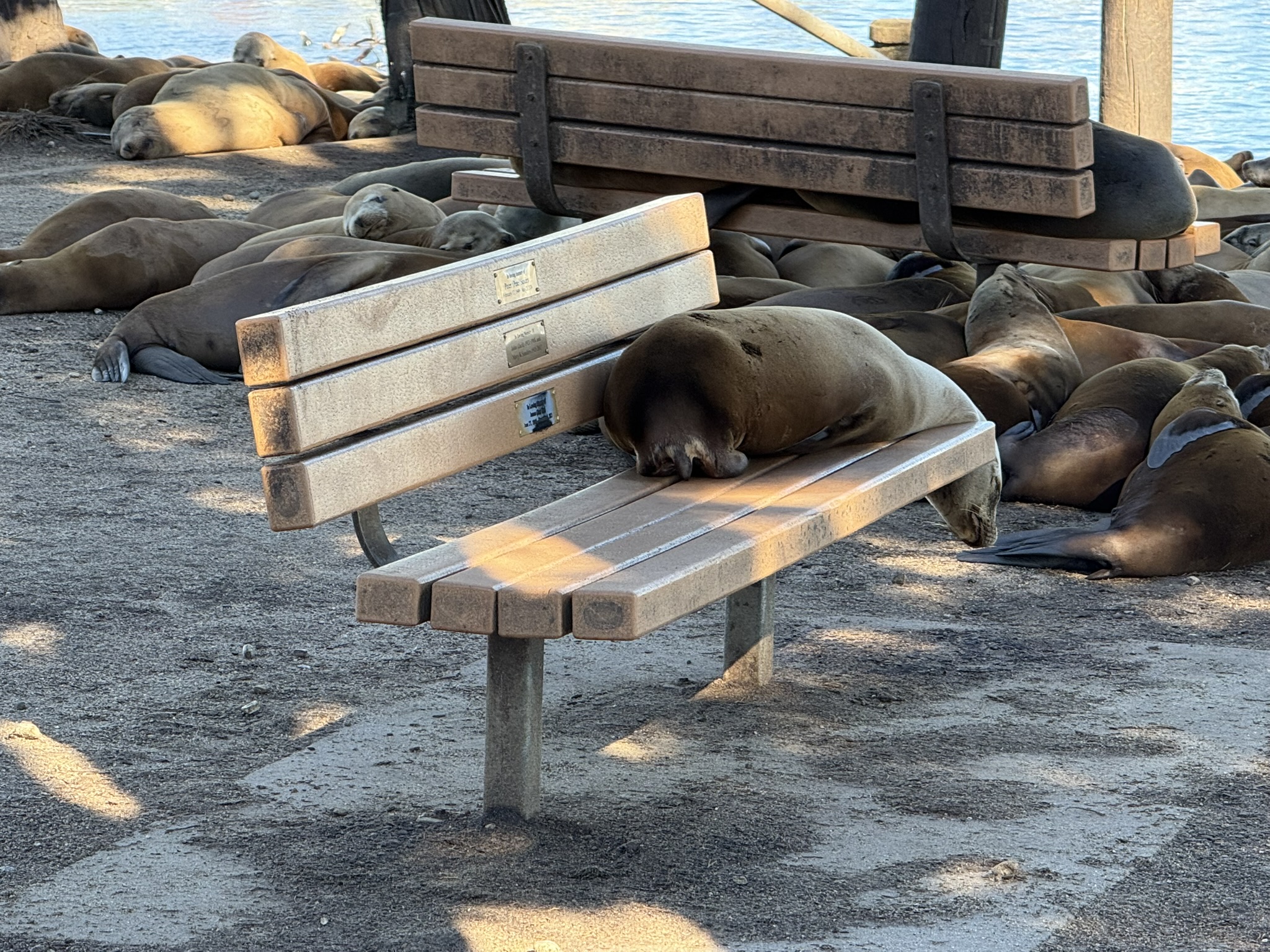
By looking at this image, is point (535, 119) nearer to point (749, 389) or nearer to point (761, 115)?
point (761, 115)

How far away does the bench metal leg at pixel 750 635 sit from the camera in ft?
12.0

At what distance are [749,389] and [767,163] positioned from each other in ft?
9.55

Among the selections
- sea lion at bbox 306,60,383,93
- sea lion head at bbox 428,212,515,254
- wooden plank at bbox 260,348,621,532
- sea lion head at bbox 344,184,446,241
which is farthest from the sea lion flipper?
sea lion at bbox 306,60,383,93

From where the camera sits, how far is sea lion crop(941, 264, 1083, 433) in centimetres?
563

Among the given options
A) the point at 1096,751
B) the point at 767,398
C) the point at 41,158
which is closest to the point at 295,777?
the point at 767,398

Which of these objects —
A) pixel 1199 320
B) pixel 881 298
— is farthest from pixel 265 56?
pixel 1199 320

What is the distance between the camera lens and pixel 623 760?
10.8ft

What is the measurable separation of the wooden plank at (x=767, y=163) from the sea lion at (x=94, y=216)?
6.48 feet


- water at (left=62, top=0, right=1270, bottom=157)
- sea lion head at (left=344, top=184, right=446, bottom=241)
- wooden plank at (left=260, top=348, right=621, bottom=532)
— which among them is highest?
wooden plank at (left=260, top=348, right=621, bottom=532)

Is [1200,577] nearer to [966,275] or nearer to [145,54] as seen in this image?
[966,275]

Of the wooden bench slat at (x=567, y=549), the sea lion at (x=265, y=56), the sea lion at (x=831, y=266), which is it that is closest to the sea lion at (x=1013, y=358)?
the sea lion at (x=831, y=266)

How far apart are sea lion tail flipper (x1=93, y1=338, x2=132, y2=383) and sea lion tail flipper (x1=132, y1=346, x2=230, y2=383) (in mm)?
56

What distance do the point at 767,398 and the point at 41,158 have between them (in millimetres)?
9360

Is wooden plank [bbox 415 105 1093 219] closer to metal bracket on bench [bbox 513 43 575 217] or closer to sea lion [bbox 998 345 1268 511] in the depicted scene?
metal bracket on bench [bbox 513 43 575 217]
